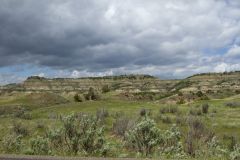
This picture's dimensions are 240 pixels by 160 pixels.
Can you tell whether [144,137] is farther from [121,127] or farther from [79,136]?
[121,127]

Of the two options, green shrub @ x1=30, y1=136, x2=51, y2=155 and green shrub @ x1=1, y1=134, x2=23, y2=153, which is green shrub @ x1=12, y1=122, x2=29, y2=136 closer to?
green shrub @ x1=1, y1=134, x2=23, y2=153

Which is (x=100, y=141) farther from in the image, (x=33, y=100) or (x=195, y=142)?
(x=33, y=100)

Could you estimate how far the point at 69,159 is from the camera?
12367mm

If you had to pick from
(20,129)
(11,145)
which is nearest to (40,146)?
(11,145)

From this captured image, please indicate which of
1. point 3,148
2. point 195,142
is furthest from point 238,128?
point 3,148

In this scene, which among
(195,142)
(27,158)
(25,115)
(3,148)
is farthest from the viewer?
(25,115)

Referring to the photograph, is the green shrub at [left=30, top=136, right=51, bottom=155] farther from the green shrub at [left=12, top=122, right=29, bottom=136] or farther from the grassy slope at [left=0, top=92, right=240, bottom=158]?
the green shrub at [left=12, top=122, right=29, bottom=136]

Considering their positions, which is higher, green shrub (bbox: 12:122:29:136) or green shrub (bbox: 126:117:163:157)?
green shrub (bbox: 126:117:163:157)

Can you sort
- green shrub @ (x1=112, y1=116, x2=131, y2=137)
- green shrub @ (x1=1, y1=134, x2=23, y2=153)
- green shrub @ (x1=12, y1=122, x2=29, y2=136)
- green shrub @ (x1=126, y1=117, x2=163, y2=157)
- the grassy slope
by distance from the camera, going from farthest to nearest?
the grassy slope < green shrub @ (x1=12, y1=122, x2=29, y2=136) < green shrub @ (x1=112, y1=116, x2=131, y2=137) < green shrub @ (x1=126, y1=117, x2=163, y2=157) < green shrub @ (x1=1, y1=134, x2=23, y2=153)

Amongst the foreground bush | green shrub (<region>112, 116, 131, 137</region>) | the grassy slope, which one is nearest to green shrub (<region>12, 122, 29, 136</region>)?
the grassy slope

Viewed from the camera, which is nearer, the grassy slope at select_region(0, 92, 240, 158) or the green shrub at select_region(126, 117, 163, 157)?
the green shrub at select_region(126, 117, 163, 157)

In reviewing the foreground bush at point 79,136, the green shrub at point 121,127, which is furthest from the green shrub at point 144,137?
the green shrub at point 121,127

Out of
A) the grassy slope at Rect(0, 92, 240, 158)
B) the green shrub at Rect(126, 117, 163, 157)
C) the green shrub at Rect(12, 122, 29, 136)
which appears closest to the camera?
the green shrub at Rect(126, 117, 163, 157)

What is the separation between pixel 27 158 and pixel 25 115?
36572 millimetres
